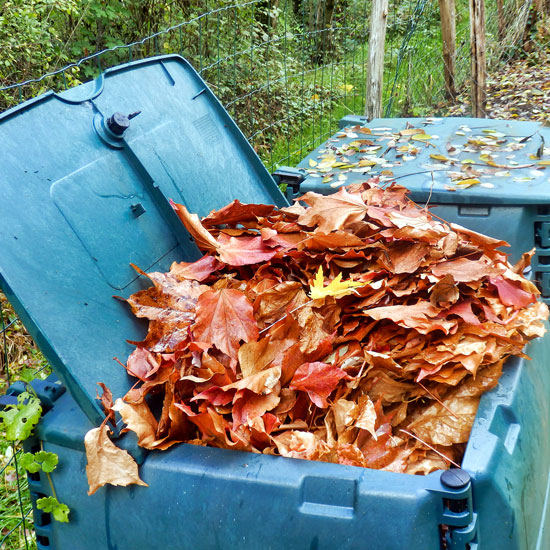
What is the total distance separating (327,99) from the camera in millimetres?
6121

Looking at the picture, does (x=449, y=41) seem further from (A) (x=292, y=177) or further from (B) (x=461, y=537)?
(B) (x=461, y=537)

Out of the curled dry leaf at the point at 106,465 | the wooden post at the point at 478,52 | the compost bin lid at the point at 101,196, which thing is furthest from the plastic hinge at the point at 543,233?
the wooden post at the point at 478,52

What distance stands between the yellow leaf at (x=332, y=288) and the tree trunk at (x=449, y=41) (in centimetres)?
506

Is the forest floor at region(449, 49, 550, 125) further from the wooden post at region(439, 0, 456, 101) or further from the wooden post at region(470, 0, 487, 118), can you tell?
the wooden post at region(470, 0, 487, 118)

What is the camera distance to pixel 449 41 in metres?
6.06

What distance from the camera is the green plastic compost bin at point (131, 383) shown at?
1206 mm

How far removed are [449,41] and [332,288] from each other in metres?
5.22

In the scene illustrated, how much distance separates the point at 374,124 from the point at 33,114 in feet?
6.60

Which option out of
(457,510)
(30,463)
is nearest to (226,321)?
(30,463)

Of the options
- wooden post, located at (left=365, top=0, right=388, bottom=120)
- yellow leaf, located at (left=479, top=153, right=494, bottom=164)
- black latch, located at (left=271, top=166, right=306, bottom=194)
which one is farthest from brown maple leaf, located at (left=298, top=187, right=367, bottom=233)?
wooden post, located at (left=365, top=0, right=388, bottom=120)

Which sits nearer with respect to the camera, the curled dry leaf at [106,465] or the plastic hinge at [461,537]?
the plastic hinge at [461,537]

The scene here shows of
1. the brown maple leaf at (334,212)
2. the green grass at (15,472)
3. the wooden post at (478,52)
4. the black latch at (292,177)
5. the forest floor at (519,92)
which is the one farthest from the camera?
the forest floor at (519,92)

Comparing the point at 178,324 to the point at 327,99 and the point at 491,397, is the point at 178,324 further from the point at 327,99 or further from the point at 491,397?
the point at 327,99

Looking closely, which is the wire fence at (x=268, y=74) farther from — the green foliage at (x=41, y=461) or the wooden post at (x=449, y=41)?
the green foliage at (x=41, y=461)
